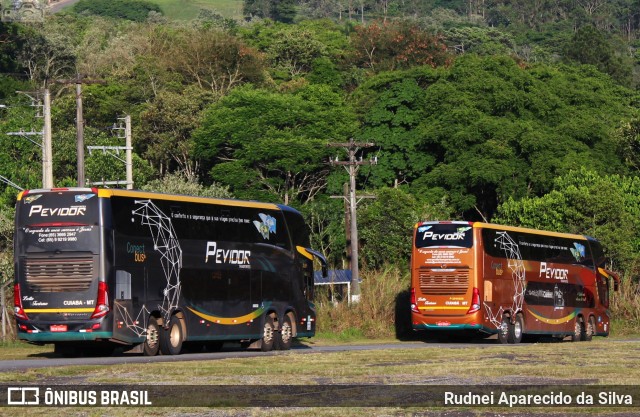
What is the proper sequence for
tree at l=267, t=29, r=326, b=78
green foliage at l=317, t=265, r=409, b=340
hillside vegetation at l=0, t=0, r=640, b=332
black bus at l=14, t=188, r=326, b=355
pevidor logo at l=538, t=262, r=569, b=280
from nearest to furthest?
black bus at l=14, t=188, r=326, b=355, green foliage at l=317, t=265, r=409, b=340, pevidor logo at l=538, t=262, r=569, b=280, hillside vegetation at l=0, t=0, r=640, b=332, tree at l=267, t=29, r=326, b=78

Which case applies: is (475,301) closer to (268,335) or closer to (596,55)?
(268,335)

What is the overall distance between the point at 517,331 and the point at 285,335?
11962 mm

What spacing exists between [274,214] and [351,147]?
30213 mm

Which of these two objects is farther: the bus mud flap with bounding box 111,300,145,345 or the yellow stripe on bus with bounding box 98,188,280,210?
the yellow stripe on bus with bounding box 98,188,280,210

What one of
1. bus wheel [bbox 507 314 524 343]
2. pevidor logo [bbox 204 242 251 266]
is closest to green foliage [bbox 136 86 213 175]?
bus wheel [bbox 507 314 524 343]

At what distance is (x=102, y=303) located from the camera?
30.1 metres

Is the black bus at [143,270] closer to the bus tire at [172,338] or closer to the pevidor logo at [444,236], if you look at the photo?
the bus tire at [172,338]


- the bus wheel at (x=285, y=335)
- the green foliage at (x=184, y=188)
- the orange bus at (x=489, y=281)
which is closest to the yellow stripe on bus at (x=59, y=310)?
the bus wheel at (x=285, y=335)

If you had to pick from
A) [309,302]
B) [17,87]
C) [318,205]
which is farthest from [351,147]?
[17,87]

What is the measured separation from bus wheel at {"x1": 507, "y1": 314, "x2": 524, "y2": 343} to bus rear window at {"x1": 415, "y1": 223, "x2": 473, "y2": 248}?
15.0 ft

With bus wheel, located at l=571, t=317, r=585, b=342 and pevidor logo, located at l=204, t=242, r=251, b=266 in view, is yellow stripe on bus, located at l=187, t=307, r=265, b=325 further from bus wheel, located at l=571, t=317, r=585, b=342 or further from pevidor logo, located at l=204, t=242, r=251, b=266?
bus wheel, located at l=571, t=317, r=585, b=342

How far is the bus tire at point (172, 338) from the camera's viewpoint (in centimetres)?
3253

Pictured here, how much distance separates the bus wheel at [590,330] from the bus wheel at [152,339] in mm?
25118

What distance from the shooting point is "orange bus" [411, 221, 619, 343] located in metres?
43.8
